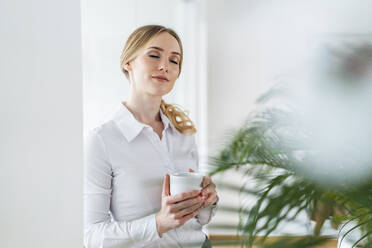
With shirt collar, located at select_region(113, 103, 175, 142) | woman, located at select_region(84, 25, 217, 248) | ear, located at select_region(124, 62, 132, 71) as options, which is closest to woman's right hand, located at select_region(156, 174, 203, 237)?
woman, located at select_region(84, 25, 217, 248)

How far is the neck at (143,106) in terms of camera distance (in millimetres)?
866

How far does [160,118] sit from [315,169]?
73cm

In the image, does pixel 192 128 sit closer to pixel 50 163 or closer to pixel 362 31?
pixel 50 163

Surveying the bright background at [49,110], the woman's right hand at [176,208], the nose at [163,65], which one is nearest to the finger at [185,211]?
the woman's right hand at [176,208]

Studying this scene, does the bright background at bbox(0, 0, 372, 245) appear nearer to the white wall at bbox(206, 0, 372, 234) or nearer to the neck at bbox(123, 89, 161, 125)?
the white wall at bbox(206, 0, 372, 234)

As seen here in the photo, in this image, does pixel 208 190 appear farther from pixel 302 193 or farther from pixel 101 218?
pixel 302 193

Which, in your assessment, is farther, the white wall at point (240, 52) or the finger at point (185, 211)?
the white wall at point (240, 52)

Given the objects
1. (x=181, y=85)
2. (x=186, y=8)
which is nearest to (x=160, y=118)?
(x=181, y=85)

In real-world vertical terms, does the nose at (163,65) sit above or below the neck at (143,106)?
above

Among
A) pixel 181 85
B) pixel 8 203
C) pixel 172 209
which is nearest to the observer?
pixel 8 203

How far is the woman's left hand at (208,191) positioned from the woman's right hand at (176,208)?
0.06 feet

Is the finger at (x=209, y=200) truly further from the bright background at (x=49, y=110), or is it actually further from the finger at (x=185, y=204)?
the bright background at (x=49, y=110)

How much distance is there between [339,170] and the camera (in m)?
0.25

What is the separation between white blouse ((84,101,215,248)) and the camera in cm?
73
